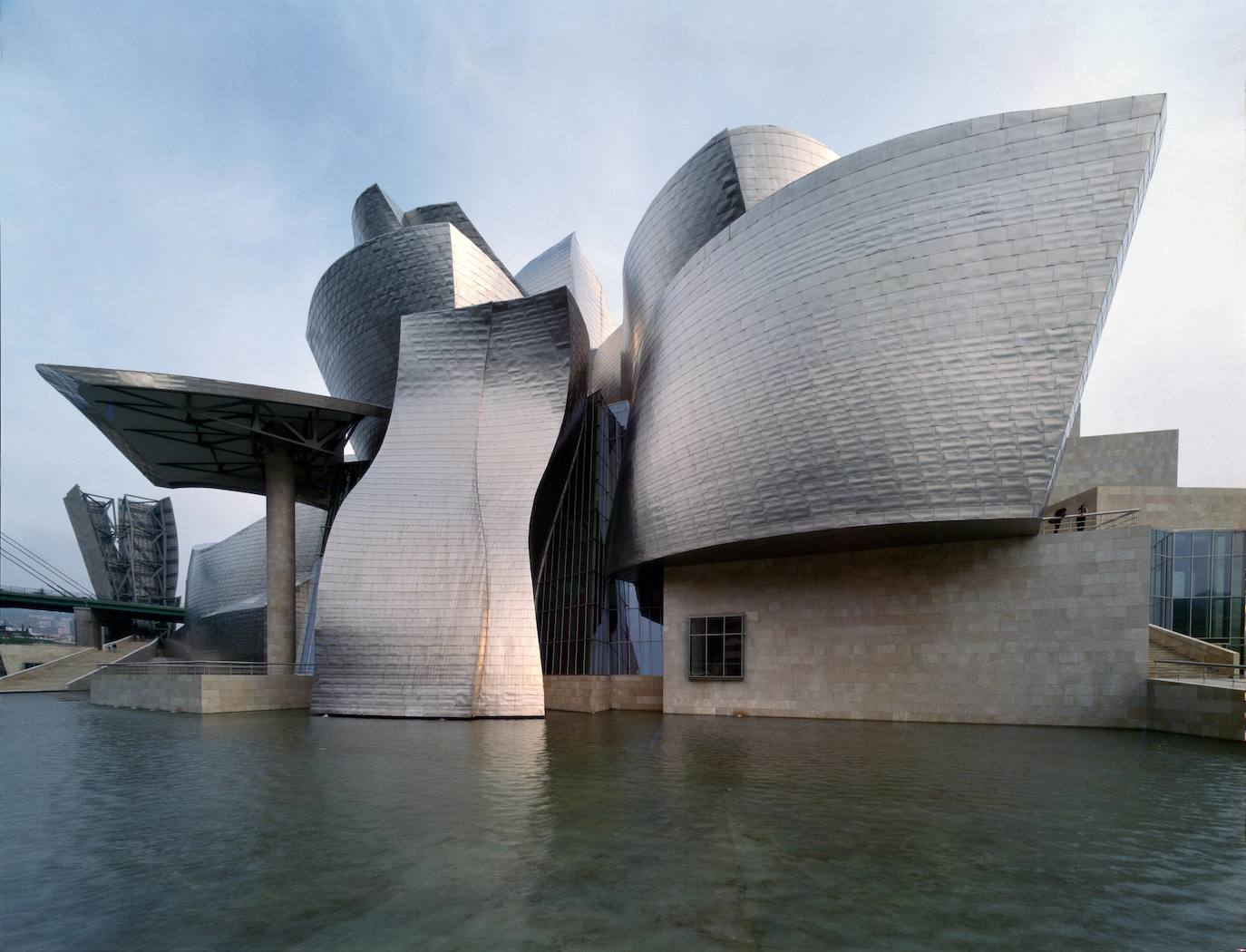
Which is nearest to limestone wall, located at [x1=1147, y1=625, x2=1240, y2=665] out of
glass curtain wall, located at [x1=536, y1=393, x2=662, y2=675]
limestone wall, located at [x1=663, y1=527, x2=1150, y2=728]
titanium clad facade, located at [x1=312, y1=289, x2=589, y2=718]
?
limestone wall, located at [x1=663, y1=527, x2=1150, y2=728]

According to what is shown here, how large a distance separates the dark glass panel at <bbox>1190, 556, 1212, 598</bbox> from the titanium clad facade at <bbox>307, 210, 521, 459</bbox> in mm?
24516

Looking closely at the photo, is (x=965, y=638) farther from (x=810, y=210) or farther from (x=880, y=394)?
(x=810, y=210)

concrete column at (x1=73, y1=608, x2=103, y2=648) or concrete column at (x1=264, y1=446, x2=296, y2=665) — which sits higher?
concrete column at (x1=264, y1=446, x2=296, y2=665)

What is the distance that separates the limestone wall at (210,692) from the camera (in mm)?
18312

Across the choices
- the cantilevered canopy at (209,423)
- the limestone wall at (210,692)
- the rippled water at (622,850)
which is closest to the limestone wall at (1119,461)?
the rippled water at (622,850)

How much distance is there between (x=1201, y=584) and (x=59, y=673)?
4627 cm

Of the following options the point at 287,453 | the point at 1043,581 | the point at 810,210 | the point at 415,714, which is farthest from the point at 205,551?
the point at 1043,581

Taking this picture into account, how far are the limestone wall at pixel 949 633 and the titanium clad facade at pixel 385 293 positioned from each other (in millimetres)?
13543

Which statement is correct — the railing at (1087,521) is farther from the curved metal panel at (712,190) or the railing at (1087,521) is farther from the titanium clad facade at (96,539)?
the titanium clad facade at (96,539)

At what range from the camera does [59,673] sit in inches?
1258

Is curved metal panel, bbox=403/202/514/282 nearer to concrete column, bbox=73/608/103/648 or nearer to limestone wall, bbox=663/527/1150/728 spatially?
limestone wall, bbox=663/527/1150/728

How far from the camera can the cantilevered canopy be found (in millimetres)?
20484

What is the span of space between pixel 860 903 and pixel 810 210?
50.7 ft

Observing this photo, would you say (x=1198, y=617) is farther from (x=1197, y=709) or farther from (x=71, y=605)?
(x=71, y=605)
